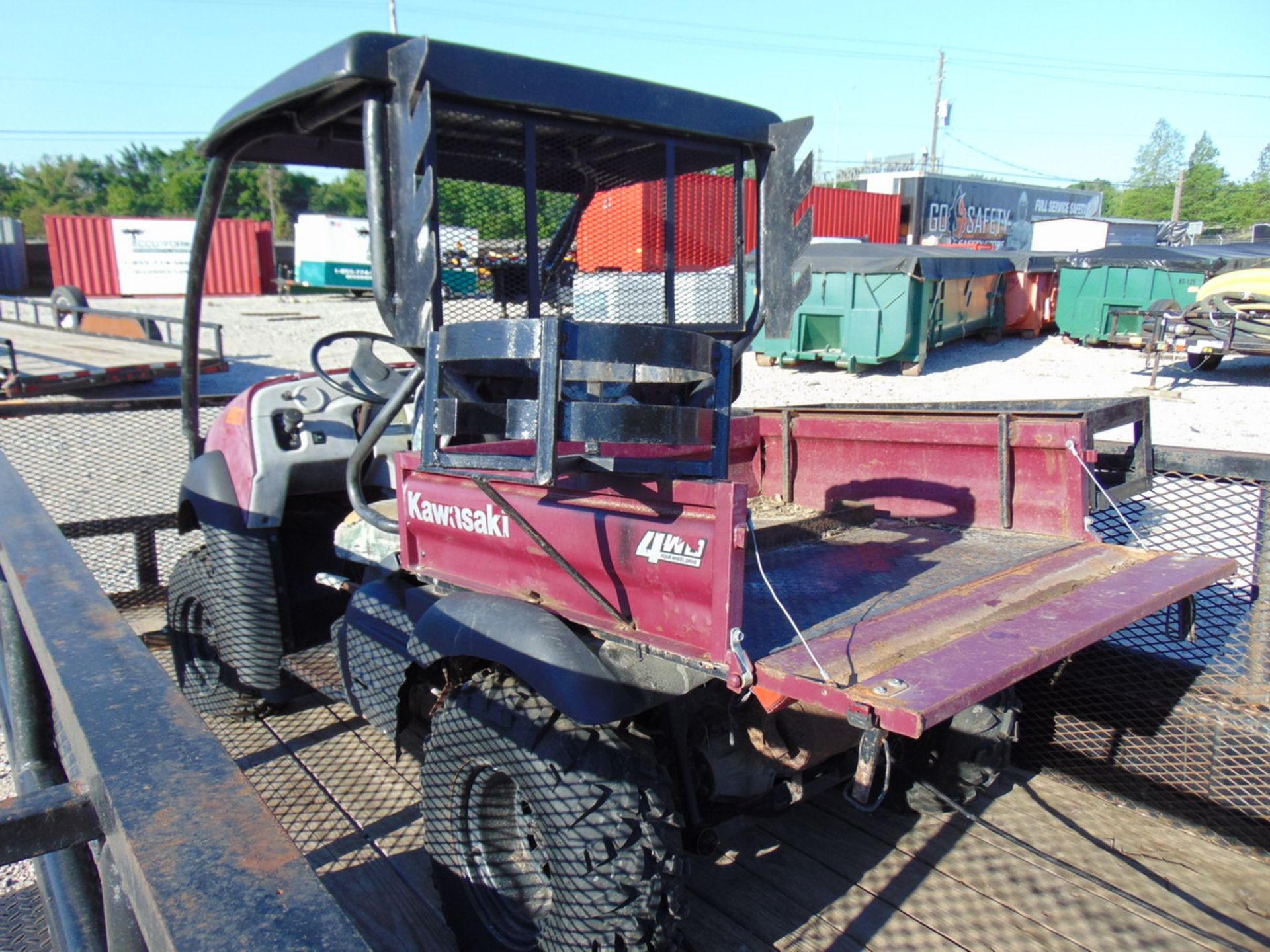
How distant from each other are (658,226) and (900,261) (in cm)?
1166

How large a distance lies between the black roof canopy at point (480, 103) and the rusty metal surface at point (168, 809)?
5.16 ft

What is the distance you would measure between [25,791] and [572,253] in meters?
2.05

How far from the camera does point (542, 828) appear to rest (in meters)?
2.15

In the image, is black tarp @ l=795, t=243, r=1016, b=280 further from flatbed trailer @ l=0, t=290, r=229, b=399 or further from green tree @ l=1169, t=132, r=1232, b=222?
green tree @ l=1169, t=132, r=1232, b=222

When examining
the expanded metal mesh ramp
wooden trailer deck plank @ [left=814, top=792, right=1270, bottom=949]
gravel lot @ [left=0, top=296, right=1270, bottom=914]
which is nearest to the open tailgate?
the expanded metal mesh ramp

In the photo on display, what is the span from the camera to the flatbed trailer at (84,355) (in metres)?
9.70

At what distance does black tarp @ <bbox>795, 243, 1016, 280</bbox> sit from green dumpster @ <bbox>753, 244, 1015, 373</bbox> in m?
0.01

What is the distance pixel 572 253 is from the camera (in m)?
3.00

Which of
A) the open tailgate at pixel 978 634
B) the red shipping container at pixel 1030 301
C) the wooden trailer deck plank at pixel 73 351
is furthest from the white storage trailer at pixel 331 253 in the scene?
the open tailgate at pixel 978 634

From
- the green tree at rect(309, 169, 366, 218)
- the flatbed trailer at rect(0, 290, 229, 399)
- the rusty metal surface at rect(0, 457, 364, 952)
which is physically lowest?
the flatbed trailer at rect(0, 290, 229, 399)

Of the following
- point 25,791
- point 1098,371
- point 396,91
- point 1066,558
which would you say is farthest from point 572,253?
point 1098,371

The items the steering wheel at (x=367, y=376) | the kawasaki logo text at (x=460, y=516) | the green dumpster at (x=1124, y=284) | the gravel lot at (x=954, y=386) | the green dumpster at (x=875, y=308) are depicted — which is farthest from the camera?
the green dumpster at (x=1124, y=284)

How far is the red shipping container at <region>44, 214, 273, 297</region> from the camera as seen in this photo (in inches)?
1144

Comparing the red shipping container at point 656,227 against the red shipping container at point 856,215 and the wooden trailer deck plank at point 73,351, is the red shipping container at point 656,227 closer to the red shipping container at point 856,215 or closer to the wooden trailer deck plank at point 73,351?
the wooden trailer deck plank at point 73,351
